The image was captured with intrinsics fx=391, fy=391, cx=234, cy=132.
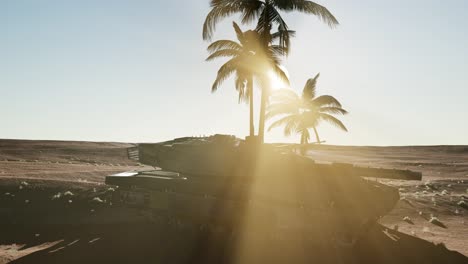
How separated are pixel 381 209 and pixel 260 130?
9246mm

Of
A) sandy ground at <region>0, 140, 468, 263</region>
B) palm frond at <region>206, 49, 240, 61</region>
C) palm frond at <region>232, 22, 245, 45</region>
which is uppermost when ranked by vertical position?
palm frond at <region>232, 22, 245, 45</region>

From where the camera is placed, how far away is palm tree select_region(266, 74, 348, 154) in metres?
30.7

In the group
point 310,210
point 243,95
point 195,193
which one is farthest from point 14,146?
point 310,210

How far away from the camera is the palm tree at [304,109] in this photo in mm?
30703

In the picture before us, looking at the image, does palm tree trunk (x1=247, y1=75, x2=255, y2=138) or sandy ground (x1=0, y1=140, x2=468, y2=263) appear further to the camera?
palm tree trunk (x1=247, y1=75, x2=255, y2=138)

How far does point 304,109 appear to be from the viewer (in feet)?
104

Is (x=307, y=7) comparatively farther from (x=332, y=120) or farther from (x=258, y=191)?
(x=332, y=120)

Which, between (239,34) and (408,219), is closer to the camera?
(408,219)

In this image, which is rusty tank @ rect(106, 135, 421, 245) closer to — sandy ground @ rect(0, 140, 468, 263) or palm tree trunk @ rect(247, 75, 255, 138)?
sandy ground @ rect(0, 140, 468, 263)

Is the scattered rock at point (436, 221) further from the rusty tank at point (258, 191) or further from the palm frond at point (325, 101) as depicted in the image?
the palm frond at point (325, 101)

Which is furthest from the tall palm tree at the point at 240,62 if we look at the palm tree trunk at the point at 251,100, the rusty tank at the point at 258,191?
the rusty tank at the point at 258,191

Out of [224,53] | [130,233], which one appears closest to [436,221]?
[130,233]

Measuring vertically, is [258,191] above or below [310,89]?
below

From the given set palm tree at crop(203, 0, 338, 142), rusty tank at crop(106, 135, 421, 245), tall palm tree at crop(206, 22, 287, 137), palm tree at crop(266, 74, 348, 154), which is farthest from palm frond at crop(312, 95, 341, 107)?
rusty tank at crop(106, 135, 421, 245)
